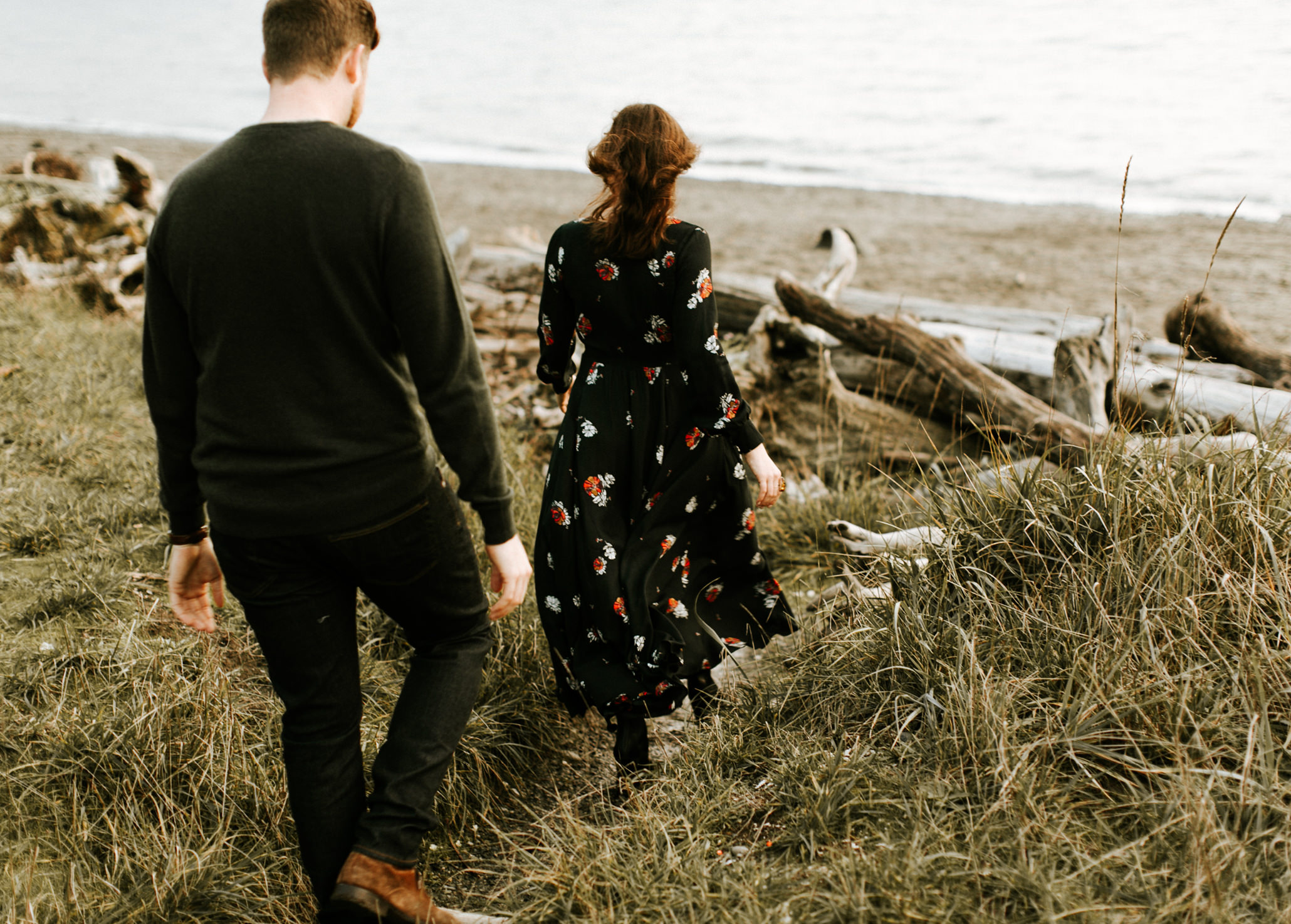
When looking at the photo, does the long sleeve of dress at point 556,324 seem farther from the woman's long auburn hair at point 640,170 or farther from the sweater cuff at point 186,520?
the sweater cuff at point 186,520

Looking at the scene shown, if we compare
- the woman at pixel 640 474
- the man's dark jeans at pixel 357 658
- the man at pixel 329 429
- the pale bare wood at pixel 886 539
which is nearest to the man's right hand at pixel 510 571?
the man at pixel 329 429

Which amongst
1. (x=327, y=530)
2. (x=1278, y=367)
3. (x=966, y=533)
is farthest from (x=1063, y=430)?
(x=327, y=530)

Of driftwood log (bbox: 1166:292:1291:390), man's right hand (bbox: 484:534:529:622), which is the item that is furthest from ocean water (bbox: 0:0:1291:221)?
man's right hand (bbox: 484:534:529:622)

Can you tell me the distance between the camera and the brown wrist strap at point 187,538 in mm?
2033

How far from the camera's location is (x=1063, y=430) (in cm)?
430

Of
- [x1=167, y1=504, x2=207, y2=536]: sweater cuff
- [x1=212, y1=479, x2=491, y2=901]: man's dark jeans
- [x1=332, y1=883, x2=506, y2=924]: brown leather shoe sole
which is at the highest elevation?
[x1=167, y1=504, x2=207, y2=536]: sweater cuff

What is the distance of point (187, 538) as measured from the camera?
80.3 inches

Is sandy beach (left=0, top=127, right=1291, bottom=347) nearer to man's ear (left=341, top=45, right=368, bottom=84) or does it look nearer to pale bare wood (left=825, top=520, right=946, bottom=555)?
pale bare wood (left=825, top=520, right=946, bottom=555)

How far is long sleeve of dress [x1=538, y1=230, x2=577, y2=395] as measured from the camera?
9.37 feet

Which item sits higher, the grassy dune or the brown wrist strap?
the brown wrist strap

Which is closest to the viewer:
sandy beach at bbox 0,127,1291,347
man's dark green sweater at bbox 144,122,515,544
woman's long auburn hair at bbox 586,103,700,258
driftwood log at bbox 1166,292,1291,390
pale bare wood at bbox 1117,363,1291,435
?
man's dark green sweater at bbox 144,122,515,544

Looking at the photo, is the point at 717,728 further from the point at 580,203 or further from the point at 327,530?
the point at 580,203

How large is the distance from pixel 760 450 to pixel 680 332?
501 mm

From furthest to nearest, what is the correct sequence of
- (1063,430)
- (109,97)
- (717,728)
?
(109,97) → (1063,430) → (717,728)
